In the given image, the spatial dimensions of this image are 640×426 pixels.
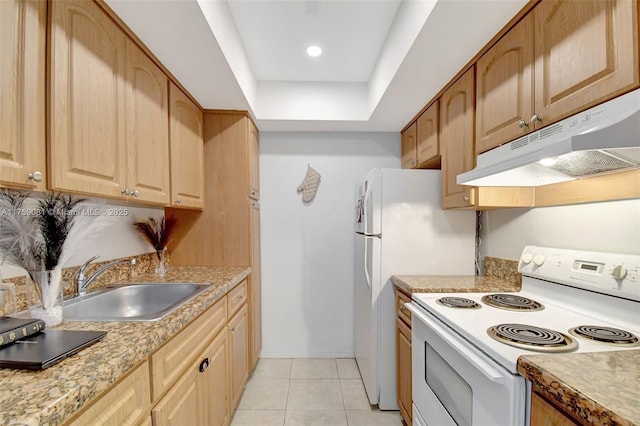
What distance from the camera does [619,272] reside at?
1.04m

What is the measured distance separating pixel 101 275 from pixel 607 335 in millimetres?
2237

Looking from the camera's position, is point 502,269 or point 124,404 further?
point 502,269

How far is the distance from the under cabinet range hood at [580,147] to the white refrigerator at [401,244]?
596 mm

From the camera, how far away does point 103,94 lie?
3.74 feet

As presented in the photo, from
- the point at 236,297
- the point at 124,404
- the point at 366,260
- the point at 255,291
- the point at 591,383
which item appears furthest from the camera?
the point at 255,291

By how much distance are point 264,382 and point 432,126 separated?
237 cm

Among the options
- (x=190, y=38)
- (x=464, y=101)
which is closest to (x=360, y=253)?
(x=464, y=101)

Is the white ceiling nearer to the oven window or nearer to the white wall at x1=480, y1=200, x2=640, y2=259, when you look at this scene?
the white wall at x1=480, y1=200, x2=640, y2=259

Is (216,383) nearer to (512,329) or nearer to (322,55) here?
(512,329)

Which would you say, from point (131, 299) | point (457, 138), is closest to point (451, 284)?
point (457, 138)

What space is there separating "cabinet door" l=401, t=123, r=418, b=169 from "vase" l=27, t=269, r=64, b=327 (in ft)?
7.54

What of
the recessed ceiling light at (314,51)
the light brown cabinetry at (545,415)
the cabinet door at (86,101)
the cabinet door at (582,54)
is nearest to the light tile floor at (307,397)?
the light brown cabinetry at (545,415)

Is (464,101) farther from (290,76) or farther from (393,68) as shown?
(290,76)

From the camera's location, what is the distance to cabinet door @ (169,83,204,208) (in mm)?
1735
